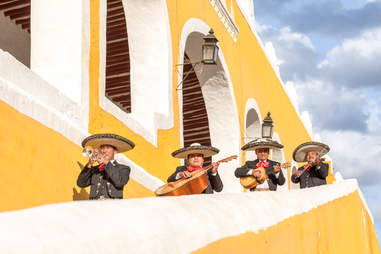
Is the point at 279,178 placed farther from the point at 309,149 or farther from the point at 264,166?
the point at 309,149

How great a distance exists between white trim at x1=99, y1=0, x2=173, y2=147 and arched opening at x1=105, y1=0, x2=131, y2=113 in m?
1.19

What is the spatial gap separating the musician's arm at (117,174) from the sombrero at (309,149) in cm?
297

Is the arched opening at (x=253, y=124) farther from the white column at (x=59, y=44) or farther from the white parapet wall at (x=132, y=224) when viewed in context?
the white parapet wall at (x=132, y=224)

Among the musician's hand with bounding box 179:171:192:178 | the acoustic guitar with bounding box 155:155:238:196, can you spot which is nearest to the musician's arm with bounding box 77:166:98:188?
the acoustic guitar with bounding box 155:155:238:196

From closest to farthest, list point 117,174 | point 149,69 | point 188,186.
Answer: point 117,174, point 188,186, point 149,69

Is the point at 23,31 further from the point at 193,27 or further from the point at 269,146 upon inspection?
the point at 269,146

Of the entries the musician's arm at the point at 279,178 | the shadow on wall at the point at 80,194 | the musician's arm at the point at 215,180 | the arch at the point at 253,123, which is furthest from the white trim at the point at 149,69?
the arch at the point at 253,123

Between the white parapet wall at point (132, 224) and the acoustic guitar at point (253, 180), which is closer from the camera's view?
the white parapet wall at point (132, 224)

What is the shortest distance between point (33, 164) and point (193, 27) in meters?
5.76

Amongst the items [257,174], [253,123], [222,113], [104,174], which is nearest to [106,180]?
[104,174]

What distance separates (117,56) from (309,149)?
4.33 meters

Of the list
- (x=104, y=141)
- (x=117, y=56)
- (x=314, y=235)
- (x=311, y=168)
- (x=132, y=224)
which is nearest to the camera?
(x=132, y=224)

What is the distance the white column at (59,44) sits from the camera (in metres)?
6.21

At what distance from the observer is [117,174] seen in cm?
520
